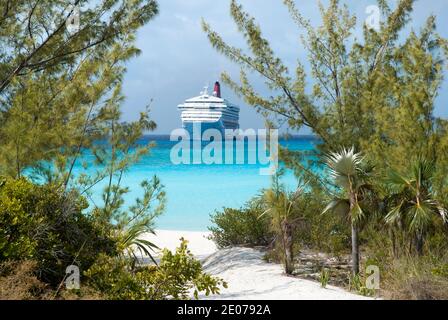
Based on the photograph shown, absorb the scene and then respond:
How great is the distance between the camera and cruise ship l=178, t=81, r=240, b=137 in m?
66.6

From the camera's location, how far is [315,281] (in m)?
9.46

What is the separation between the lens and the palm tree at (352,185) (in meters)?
9.39

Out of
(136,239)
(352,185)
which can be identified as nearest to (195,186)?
(136,239)

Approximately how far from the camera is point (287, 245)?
9.92 meters

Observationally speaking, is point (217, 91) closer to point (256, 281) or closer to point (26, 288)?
point (256, 281)

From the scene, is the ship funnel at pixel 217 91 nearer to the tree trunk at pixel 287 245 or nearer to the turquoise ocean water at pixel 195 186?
the turquoise ocean water at pixel 195 186

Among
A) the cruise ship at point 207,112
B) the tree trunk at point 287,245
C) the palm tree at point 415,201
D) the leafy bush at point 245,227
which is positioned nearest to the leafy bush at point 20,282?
the tree trunk at point 287,245

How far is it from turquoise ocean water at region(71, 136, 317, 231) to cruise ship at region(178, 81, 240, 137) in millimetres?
9395

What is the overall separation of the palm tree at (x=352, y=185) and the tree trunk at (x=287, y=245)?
75 cm

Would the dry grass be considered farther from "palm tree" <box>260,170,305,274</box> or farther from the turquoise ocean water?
the turquoise ocean water

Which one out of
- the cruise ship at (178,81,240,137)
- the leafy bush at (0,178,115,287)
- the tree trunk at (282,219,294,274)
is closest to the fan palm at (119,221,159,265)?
the leafy bush at (0,178,115,287)
